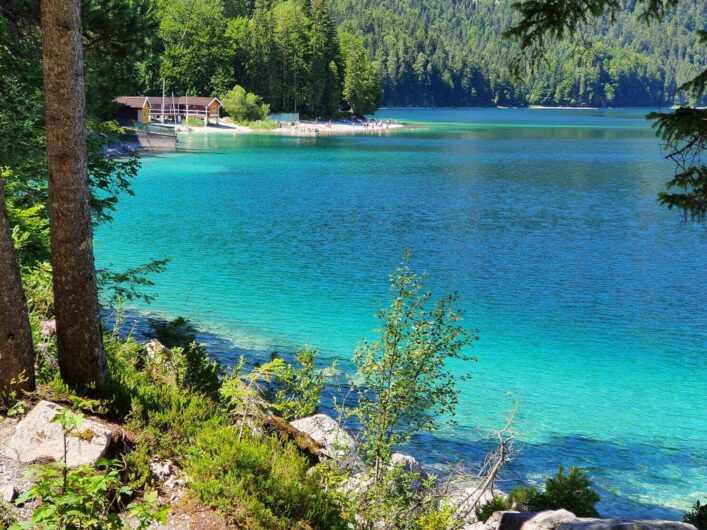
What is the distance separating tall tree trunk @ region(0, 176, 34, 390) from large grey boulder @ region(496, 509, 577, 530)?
510cm

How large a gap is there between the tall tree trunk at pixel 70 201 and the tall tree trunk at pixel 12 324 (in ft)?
1.11

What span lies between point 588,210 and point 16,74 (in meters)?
34.8

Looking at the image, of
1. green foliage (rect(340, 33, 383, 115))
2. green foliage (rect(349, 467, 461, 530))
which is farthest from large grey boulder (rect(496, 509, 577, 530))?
green foliage (rect(340, 33, 383, 115))

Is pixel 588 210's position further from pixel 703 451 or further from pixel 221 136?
pixel 221 136

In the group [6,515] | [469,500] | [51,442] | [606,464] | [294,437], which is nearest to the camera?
[6,515]

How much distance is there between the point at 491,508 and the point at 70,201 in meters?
6.32

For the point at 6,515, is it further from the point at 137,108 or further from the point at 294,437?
the point at 137,108

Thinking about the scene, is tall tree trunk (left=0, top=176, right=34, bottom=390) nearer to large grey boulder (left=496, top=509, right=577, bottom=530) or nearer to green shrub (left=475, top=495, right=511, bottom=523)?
large grey boulder (left=496, top=509, right=577, bottom=530)

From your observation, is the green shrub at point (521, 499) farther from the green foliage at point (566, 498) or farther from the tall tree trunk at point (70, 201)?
the tall tree trunk at point (70, 201)

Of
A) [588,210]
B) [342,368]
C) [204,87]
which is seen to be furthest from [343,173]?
[204,87]

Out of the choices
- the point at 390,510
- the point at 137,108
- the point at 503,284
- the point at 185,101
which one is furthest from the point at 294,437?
the point at 185,101

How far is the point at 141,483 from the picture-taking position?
5555 millimetres

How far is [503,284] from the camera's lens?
936 inches

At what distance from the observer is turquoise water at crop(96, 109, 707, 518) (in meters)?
13.1
